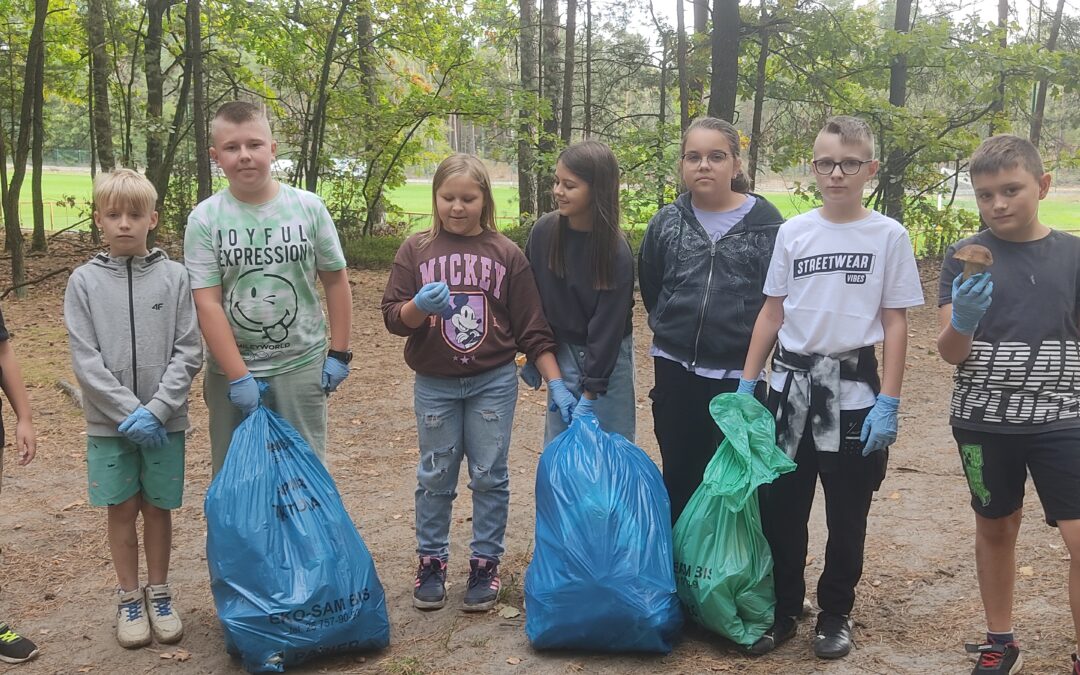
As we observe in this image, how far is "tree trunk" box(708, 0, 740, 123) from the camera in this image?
28.7 ft

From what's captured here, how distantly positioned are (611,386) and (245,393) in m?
Answer: 1.26

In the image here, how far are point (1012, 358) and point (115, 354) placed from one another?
275cm

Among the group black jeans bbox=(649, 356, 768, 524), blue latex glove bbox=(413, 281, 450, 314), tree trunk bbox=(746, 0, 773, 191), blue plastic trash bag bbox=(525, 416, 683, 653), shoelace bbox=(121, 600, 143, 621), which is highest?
tree trunk bbox=(746, 0, 773, 191)

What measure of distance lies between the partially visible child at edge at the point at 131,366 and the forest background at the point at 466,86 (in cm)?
618

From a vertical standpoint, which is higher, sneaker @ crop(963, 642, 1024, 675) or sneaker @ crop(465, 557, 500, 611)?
sneaker @ crop(963, 642, 1024, 675)

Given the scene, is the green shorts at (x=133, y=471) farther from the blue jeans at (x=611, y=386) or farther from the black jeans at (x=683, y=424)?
the black jeans at (x=683, y=424)

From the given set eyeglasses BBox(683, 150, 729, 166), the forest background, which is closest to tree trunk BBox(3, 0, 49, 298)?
the forest background

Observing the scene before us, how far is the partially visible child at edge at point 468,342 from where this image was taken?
321 cm

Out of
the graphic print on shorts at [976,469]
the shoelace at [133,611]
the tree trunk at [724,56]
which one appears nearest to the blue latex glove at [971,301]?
the graphic print on shorts at [976,469]

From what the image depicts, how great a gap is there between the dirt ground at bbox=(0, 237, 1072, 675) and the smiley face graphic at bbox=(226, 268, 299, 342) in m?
1.10

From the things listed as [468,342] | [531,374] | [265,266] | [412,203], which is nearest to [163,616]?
[265,266]

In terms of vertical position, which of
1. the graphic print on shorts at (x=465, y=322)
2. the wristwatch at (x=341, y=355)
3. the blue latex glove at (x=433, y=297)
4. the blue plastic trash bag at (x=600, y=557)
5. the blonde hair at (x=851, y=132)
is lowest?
the blue plastic trash bag at (x=600, y=557)

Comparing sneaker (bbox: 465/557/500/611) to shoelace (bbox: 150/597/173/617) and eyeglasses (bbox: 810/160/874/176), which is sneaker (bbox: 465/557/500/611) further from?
eyeglasses (bbox: 810/160/874/176)

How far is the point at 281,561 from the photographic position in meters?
2.79
